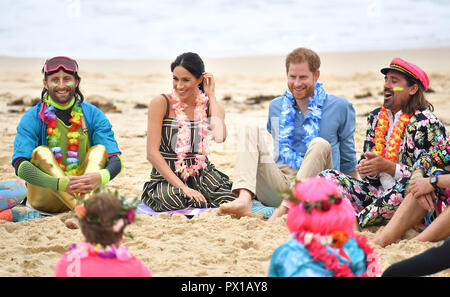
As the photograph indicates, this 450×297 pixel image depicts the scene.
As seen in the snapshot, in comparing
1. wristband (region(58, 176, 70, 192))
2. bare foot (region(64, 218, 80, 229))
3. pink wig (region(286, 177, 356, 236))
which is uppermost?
pink wig (region(286, 177, 356, 236))

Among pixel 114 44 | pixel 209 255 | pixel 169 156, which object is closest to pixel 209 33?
pixel 114 44

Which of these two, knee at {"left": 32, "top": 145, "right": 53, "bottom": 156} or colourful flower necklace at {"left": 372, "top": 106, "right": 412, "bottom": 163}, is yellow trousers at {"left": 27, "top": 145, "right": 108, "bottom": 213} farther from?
colourful flower necklace at {"left": 372, "top": 106, "right": 412, "bottom": 163}

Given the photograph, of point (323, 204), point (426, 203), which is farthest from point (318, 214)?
point (426, 203)

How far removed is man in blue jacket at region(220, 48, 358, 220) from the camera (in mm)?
4828

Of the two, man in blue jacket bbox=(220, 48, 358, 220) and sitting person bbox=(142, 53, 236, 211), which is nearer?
man in blue jacket bbox=(220, 48, 358, 220)

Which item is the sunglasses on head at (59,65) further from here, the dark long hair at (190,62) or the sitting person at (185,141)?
the dark long hair at (190,62)

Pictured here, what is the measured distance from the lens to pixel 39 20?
23984 millimetres

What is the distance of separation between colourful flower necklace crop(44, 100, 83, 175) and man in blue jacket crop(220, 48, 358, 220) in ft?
4.71

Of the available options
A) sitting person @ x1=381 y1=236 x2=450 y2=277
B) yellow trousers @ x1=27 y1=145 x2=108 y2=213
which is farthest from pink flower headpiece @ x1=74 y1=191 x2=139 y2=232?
yellow trousers @ x1=27 y1=145 x2=108 y2=213

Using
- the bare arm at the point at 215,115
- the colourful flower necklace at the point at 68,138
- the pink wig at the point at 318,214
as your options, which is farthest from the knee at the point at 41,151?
the pink wig at the point at 318,214
